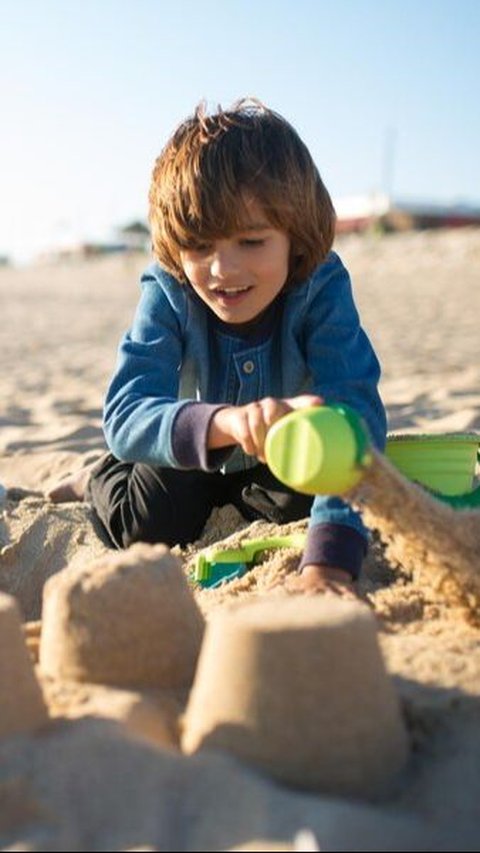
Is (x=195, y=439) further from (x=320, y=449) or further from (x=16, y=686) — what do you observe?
(x=16, y=686)

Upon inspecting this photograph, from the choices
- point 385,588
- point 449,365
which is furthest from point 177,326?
point 449,365

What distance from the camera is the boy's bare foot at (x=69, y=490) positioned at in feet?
10.2

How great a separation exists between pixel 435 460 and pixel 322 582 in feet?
1.58

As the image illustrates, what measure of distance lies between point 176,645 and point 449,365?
474cm

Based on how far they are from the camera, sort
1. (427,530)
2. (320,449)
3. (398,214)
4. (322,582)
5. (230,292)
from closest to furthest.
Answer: (320,449)
(427,530)
(322,582)
(230,292)
(398,214)

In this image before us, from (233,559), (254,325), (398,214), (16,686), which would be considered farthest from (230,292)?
(398,214)

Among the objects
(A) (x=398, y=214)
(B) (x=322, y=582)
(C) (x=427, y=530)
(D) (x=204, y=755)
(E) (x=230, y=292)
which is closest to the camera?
(D) (x=204, y=755)

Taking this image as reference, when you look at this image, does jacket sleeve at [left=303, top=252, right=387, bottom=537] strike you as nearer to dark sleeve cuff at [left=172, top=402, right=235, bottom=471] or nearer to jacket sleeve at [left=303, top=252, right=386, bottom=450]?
jacket sleeve at [left=303, top=252, right=386, bottom=450]

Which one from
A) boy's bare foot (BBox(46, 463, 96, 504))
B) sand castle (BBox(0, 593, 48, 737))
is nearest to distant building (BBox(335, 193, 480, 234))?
boy's bare foot (BBox(46, 463, 96, 504))

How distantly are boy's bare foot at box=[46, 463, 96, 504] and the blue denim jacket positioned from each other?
A: 59cm

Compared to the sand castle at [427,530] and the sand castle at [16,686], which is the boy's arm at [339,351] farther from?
the sand castle at [16,686]

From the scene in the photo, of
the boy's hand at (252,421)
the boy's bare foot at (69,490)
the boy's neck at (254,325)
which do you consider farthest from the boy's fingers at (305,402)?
the boy's bare foot at (69,490)

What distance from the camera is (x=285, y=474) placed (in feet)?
5.57

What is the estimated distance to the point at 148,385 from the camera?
7.96ft
